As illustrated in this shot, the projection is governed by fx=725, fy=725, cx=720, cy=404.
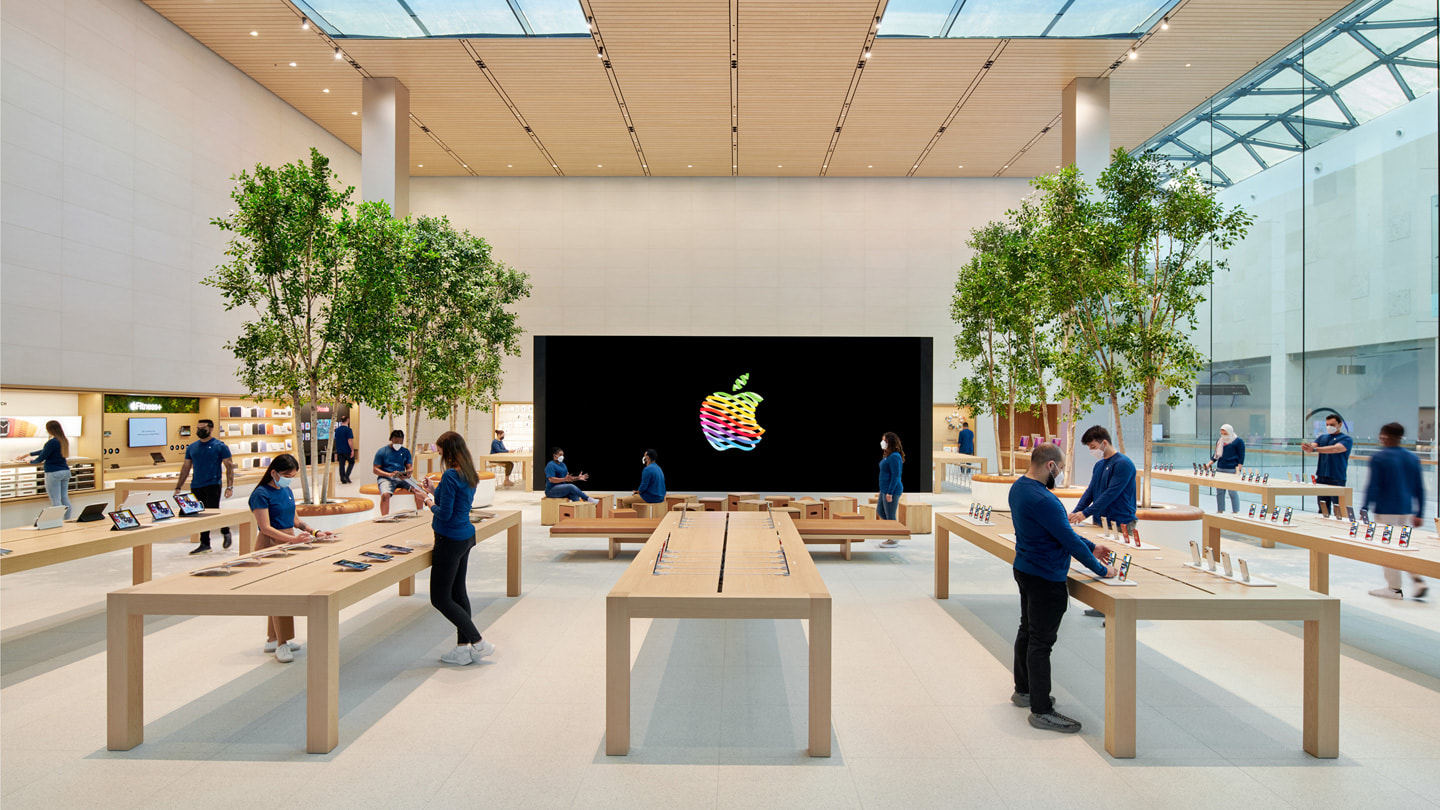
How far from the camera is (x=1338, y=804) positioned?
117 inches

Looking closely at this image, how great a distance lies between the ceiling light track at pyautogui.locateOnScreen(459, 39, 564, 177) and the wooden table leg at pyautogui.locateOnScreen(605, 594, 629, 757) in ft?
37.4

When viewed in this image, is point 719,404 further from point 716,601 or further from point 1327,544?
point 716,601

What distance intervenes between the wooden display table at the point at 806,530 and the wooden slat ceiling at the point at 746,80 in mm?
7543

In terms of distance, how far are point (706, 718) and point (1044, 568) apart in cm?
193

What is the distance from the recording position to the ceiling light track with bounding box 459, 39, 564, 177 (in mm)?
12141

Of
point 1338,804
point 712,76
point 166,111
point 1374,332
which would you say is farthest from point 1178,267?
point 166,111

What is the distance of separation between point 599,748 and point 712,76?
1204 centimetres

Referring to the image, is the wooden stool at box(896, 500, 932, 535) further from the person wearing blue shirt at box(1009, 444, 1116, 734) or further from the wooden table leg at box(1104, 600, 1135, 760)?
the wooden table leg at box(1104, 600, 1135, 760)

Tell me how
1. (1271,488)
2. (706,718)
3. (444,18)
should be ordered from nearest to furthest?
(706,718)
(1271,488)
(444,18)

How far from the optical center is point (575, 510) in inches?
381

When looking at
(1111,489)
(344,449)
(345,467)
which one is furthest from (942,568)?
(345,467)

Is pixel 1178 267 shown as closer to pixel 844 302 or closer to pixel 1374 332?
pixel 1374 332

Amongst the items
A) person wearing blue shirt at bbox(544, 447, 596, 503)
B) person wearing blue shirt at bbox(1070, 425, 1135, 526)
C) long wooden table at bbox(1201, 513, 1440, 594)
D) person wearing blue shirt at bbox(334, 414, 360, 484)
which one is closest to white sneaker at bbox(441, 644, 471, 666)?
person wearing blue shirt at bbox(1070, 425, 1135, 526)

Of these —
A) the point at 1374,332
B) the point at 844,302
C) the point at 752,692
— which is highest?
the point at 844,302
